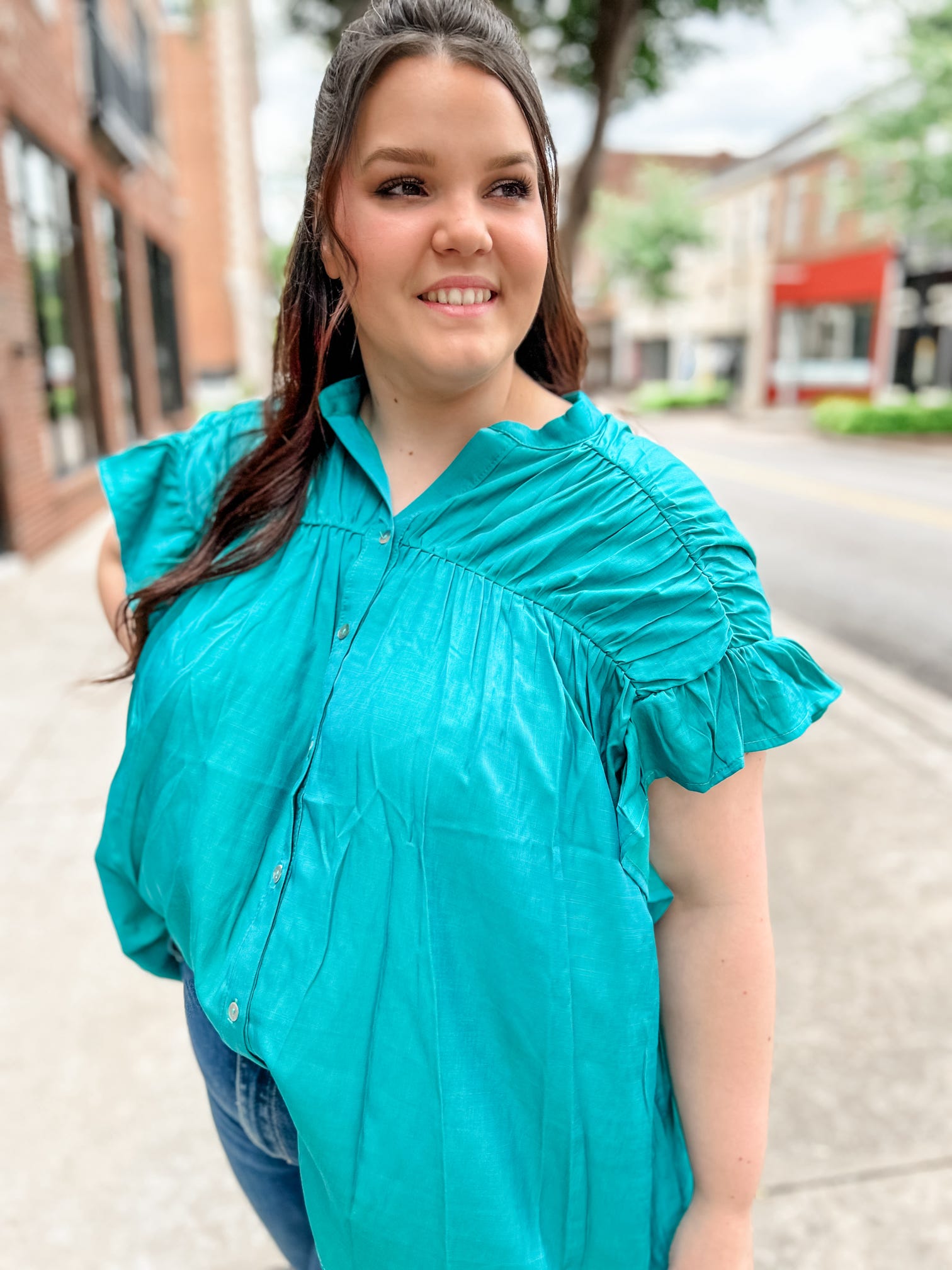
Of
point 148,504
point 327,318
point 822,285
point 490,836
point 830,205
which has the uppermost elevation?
point 830,205

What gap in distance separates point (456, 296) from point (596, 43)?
5.08m

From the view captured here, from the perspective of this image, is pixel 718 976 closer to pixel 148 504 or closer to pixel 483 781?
pixel 483 781

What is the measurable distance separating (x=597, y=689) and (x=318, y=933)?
386 mm

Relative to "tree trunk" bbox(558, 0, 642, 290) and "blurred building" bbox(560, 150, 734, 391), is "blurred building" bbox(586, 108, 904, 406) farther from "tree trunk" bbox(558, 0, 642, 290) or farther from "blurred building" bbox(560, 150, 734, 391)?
"tree trunk" bbox(558, 0, 642, 290)

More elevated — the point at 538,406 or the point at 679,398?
the point at 538,406

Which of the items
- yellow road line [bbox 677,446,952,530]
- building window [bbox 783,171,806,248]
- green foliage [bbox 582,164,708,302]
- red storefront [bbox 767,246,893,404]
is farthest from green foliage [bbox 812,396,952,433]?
green foliage [bbox 582,164,708,302]

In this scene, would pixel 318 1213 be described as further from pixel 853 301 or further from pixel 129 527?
pixel 853 301

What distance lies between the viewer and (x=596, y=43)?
17.5 ft

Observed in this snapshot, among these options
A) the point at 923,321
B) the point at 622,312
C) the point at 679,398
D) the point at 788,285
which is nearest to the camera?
the point at 923,321

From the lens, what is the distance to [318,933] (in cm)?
107

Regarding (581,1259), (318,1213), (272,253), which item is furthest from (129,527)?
(272,253)

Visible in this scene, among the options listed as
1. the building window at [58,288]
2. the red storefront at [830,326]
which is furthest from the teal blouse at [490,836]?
the red storefront at [830,326]

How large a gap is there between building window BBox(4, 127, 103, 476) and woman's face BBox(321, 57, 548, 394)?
8.17 m

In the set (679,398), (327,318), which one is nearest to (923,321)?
(679,398)
